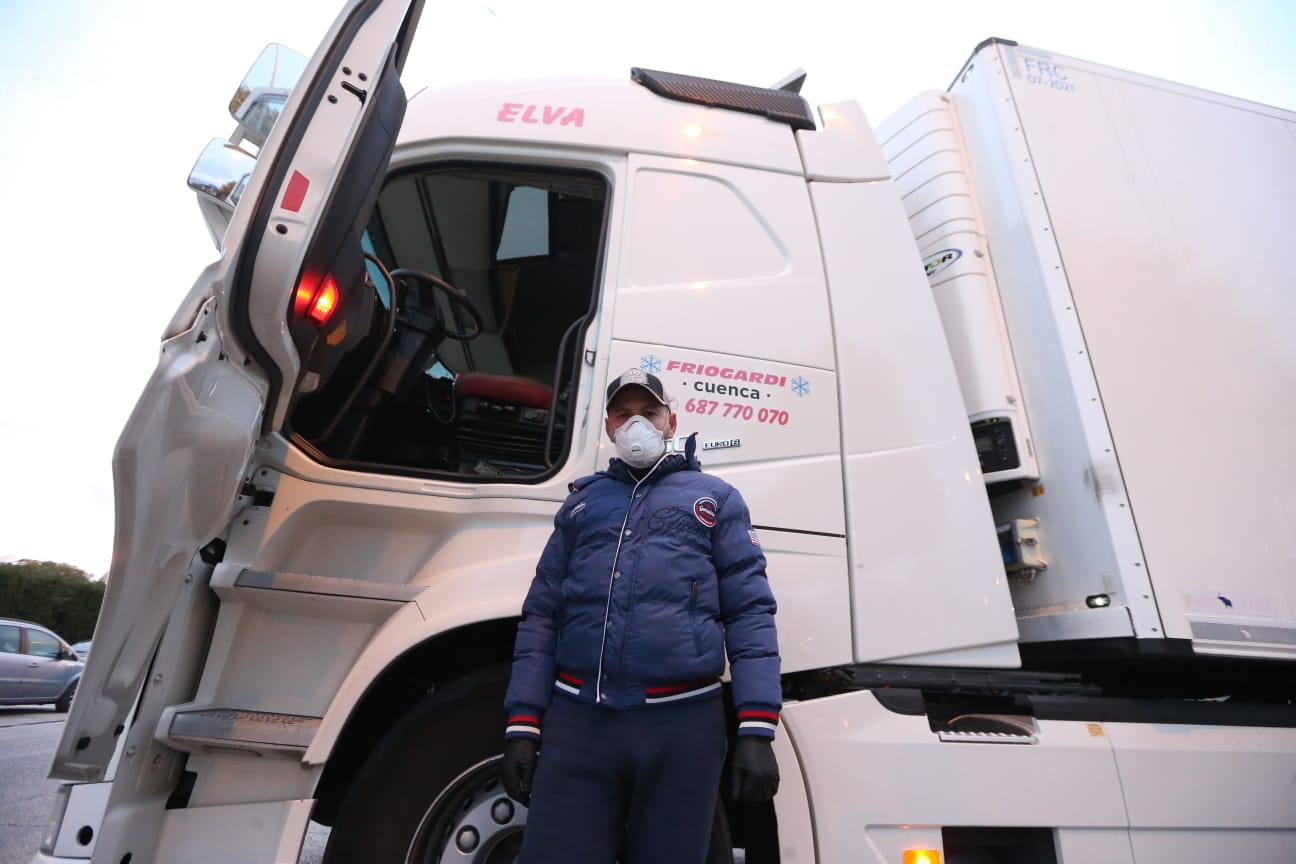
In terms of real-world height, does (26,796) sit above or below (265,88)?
below


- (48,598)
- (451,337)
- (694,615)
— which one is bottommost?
(694,615)

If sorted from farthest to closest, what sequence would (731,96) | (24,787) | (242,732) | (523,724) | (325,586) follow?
(24,787) < (731,96) < (325,586) < (242,732) < (523,724)

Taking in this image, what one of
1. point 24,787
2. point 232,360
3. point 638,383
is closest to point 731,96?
point 638,383

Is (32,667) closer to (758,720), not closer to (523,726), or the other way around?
(523,726)

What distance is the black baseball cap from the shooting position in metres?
1.95

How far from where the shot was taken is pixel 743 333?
2254mm

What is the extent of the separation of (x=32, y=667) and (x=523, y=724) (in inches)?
470

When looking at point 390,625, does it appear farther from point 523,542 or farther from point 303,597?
point 523,542

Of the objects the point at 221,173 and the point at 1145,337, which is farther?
the point at 1145,337

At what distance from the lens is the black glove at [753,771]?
1580 millimetres

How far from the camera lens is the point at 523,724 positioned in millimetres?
1677

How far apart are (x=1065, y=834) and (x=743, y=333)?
1696 millimetres

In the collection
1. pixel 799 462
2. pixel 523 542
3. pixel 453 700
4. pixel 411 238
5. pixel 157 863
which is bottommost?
pixel 157 863

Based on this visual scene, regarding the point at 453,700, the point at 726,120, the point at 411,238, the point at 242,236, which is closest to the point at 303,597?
the point at 453,700
